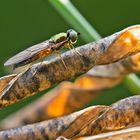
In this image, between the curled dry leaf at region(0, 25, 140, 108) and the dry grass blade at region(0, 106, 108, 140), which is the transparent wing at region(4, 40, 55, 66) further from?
the dry grass blade at region(0, 106, 108, 140)

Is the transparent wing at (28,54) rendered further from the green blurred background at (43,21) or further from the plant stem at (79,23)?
the green blurred background at (43,21)

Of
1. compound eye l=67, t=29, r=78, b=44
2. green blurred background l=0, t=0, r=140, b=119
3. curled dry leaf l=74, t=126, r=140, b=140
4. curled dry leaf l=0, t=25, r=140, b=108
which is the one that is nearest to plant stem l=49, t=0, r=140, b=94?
compound eye l=67, t=29, r=78, b=44

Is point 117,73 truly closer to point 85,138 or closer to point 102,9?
point 85,138

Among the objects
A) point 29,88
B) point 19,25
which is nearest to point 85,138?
point 29,88

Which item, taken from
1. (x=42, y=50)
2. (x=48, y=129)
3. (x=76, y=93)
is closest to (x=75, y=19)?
(x=42, y=50)

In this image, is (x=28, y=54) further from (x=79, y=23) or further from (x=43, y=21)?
(x=43, y=21)

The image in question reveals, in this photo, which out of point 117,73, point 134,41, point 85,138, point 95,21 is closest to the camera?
point 85,138
